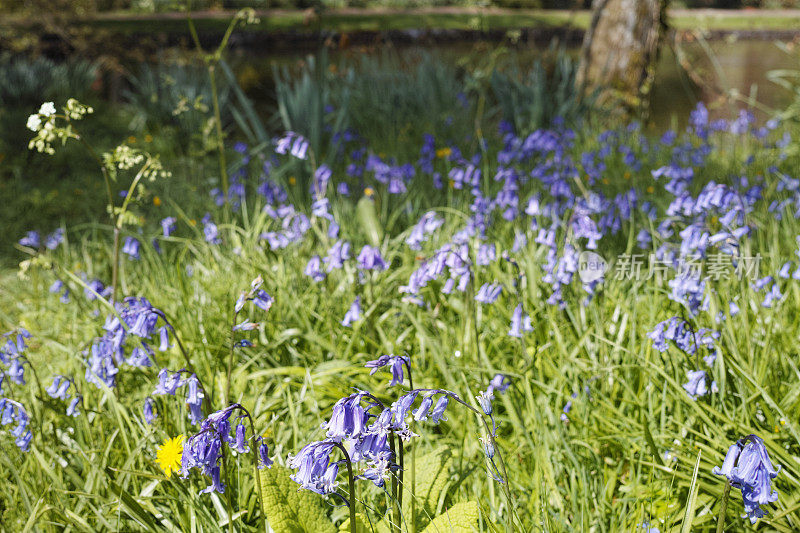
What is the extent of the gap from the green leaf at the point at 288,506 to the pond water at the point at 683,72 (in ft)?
15.7

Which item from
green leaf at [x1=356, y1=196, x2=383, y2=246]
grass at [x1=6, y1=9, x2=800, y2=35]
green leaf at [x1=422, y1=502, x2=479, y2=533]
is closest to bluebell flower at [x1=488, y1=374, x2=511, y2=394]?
green leaf at [x1=422, y1=502, x2=479, y2=533]

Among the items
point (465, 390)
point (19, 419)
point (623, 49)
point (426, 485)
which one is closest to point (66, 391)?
point (19, 419)

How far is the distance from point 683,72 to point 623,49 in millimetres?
5344

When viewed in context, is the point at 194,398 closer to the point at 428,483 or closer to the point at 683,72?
the point at 428,483

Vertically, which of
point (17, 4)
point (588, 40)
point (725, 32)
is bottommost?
point (725, 32)

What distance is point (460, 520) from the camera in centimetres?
151

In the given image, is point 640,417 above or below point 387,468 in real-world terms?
below

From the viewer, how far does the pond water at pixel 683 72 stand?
7523 millimetres

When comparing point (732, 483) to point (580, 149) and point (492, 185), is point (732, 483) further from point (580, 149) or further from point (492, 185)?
point (580, 149)

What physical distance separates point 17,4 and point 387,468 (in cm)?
1249

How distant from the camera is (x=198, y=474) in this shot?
5.75 ft

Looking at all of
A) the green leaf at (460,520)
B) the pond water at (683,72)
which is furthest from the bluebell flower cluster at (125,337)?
the pond water at (683,72)

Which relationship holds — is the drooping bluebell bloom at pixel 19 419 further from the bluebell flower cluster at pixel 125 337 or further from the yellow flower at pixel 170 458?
the yellow flower at pixel 170 458

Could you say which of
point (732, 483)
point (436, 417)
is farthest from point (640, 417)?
point (436, 417)
